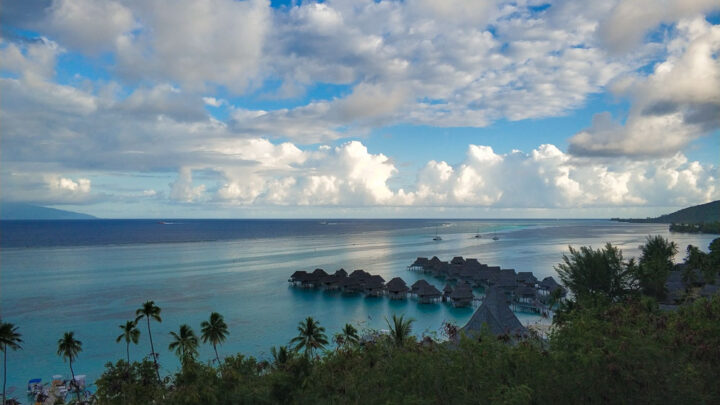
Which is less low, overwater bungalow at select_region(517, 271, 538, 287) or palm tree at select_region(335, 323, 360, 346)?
palm tree at select_region(335, 323, 360, 346)

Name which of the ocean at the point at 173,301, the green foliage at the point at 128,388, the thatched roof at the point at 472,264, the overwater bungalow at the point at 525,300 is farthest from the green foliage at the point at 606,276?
the thatched roof at the point at 472,264

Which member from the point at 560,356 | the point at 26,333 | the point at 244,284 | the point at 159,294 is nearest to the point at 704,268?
the point at 560,356

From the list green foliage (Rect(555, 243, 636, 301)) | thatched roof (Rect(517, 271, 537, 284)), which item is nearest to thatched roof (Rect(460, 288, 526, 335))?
green foliage (Rect(555, 243, 636, 301))

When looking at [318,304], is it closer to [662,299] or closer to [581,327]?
[662,299]

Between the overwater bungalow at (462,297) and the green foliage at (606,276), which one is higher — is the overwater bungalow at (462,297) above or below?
below

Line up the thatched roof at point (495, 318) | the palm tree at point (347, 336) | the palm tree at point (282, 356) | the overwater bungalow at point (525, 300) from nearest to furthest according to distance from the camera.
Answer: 1. the palm tree at point (282, 356)
2. the palm tree at point (347, 336)
3. the thatched roof at point (495, 318)
4. the overwater bungalow at point (525, 300)

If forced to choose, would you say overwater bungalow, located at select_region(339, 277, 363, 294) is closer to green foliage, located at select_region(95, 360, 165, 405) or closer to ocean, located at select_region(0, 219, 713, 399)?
ocean, located at select_region(0, 219, 713, 399)

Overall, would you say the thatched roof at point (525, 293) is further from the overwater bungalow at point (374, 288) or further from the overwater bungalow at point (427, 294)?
the overwater bungalow at point (374, 288)

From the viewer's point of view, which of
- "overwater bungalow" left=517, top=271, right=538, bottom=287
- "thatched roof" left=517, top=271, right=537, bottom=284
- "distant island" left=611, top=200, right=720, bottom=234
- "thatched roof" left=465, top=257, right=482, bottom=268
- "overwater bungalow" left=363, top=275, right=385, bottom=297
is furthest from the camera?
"distant island" left=611, top=200, right=720, bottom=234
